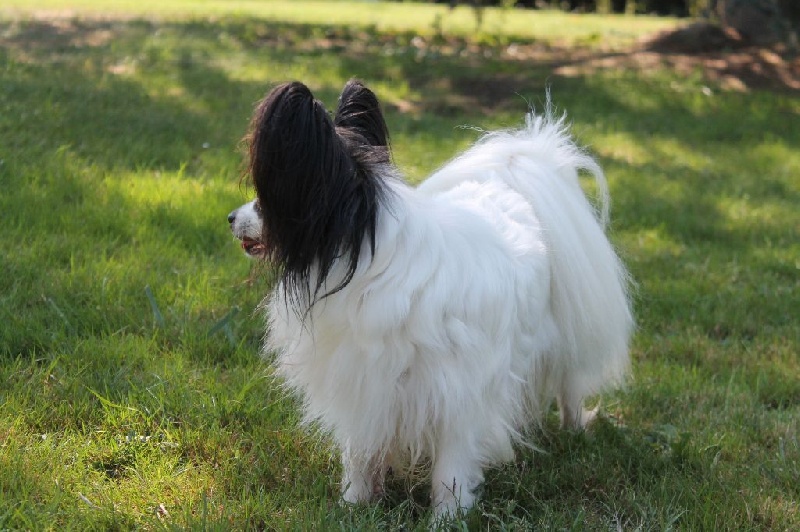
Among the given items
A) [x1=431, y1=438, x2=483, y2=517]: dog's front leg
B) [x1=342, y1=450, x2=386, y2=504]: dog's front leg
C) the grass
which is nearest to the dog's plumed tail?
the grass

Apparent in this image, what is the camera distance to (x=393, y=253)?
2.33 metres

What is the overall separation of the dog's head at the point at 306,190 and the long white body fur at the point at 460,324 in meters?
0.06

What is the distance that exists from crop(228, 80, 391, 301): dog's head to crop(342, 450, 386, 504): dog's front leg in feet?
2.14

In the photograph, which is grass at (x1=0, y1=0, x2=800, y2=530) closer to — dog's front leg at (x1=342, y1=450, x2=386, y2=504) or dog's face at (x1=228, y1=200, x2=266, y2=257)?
dog's front leg at (x1=342, y1=450, x2=386, y2=504)

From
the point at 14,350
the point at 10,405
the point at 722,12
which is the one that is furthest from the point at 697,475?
the point at 722,12

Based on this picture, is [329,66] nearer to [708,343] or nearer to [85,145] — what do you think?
[85,145]

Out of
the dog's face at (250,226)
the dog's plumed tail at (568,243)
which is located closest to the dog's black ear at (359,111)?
the dog's face at (250,226)

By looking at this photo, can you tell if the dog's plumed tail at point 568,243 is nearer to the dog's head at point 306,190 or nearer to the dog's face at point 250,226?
the dog's head at point 306,190

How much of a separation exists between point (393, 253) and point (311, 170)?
0.33 meters

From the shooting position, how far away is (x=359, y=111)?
2.54 m

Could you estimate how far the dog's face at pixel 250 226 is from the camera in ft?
7.90

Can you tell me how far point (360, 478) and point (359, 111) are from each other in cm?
110

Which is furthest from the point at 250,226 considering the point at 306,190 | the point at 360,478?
the point at 360,478

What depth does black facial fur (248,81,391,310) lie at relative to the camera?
2.08 meters
